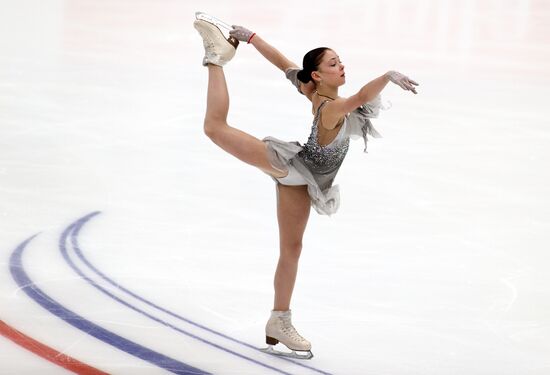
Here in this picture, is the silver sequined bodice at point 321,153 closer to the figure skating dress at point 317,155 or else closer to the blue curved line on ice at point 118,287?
the figure skating dress at point 317,155

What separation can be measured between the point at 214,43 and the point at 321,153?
644 millimetres

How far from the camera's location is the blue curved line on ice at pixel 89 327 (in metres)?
4.21

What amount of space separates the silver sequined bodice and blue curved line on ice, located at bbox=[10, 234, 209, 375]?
922 millimetres

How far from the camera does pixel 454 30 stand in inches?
564

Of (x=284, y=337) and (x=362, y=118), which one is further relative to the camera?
(x=284, y=337)

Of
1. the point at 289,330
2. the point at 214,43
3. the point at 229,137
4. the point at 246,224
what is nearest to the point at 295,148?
the point at 229,137

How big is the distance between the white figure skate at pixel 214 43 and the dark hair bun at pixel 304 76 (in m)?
0.31

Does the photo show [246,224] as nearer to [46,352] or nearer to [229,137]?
[229,137]

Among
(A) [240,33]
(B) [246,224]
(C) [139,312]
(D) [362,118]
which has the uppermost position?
(A) [240,33]

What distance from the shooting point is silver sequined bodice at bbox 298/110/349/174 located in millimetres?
4254

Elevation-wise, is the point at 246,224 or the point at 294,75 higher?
the point at 294,75

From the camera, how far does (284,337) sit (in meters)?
4.41

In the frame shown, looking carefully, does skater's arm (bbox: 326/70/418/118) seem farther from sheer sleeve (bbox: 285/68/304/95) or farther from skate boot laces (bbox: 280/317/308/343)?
skate boot laces (bbox: 280/317/308/343)

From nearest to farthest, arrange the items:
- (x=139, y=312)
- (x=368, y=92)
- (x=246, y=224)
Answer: (x=368, y=92)
(x=139, y=312)
(x=246, y=224)
